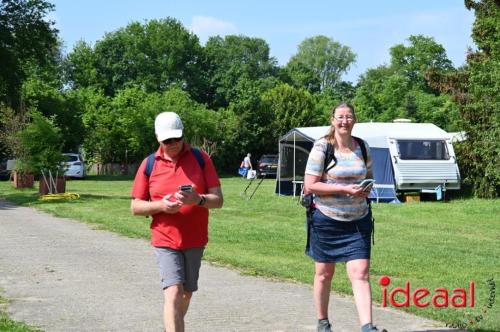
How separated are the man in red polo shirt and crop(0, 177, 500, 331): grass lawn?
2.58m

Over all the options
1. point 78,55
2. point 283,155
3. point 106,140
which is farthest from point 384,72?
point 283,155

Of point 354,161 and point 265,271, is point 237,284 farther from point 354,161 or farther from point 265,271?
point 354,161

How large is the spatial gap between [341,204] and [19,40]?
119 ft

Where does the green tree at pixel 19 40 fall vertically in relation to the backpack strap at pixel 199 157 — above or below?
above

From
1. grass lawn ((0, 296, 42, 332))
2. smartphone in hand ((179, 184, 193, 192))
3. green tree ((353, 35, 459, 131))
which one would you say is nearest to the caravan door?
grass lawn ((0, 296, 42, 332))

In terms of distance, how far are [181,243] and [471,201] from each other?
21347 millimetres

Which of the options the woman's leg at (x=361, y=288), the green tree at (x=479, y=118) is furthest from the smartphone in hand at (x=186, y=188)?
the green tree at (x=479, y=118)

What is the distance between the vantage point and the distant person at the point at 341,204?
6.06m

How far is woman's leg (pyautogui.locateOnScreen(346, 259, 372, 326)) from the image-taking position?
5859mm

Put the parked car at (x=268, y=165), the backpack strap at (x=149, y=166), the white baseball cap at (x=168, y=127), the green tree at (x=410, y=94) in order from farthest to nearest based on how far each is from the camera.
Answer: the green tree at (x=410, y=94) → the parked car at (x=268, y=165) → the backpack strap at (x=149, y=166) → the white baseball cap at (x=168, y=127)

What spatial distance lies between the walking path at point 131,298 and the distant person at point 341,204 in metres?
0.87

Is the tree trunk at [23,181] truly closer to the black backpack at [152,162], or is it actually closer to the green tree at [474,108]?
the green tree at [474,108]

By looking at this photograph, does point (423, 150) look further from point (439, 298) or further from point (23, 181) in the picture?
point (439, 298)

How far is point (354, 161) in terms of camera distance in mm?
6184
